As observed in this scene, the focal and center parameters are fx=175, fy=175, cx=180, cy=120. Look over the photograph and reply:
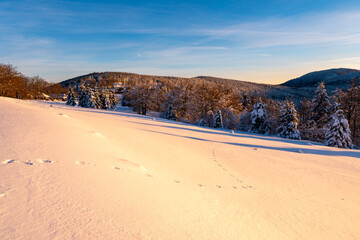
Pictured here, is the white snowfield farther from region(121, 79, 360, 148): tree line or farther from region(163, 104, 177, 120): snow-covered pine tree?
region(163, 104, 177, 120): snow-covered pine tree

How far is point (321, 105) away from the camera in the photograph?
28.2m

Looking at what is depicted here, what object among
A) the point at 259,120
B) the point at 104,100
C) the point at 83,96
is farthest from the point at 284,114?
the point at 104,100

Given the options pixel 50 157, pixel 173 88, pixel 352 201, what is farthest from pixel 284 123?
pixel 173 88

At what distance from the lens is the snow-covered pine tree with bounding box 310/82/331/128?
27.6m

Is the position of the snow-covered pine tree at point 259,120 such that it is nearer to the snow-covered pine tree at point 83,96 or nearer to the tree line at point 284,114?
the tree line at point 284,114

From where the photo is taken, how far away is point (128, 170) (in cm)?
393

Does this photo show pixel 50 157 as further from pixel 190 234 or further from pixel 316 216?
pixel 316 216

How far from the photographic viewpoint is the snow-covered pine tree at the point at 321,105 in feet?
90.4

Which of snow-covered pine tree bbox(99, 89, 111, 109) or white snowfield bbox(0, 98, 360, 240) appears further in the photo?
snow-covered pine tree bbox(99, 89, 111, 109)

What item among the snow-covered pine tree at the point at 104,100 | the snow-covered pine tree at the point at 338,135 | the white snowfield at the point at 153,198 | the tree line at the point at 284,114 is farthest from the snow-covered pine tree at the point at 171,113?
the white snowfield at the point at 153,198

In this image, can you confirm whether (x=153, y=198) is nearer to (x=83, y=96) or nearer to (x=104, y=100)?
(x=83, y=96)

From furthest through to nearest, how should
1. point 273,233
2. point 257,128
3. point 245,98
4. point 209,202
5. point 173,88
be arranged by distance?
point 245,98 < point 173,88 < point 257,128 < point 209,202 < point 273,233

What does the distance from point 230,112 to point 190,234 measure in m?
27.0

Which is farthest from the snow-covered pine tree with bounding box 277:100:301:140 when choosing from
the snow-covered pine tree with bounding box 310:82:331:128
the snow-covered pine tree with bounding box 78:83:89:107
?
the snow-covered pine tree with bounding box 78:83:89:107
